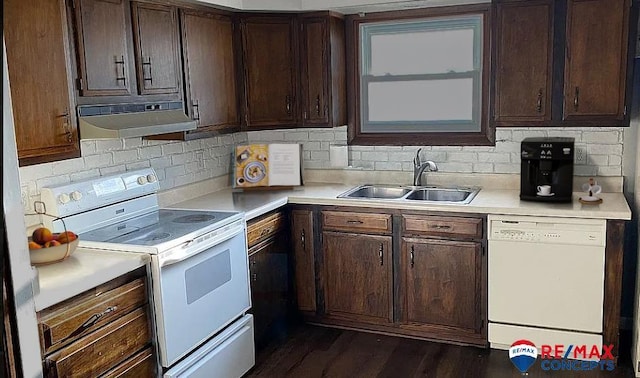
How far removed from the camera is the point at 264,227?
139 inches

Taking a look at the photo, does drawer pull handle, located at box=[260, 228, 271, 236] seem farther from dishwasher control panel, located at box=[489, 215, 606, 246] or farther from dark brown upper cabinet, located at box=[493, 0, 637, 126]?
dark brown upper cabinet, located at box=[493, 0, 637, 126]

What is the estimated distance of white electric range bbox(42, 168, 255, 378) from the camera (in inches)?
105

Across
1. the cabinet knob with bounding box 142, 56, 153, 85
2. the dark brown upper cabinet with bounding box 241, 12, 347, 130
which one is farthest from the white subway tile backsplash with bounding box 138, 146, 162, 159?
the dark brown upper cabinet with bounding box 241, 12, 347, 130

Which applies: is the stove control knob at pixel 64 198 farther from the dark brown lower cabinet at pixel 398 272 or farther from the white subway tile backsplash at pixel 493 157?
the white subway tile backsplash at pixel 493 157

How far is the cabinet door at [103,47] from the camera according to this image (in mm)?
2643

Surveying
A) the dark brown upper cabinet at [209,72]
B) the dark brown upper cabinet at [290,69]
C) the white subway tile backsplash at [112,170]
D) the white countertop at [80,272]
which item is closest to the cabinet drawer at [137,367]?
the white countertop at [80,272]

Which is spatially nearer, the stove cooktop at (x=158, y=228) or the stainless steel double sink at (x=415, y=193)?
the stove cooktop at (x=158, y=228)

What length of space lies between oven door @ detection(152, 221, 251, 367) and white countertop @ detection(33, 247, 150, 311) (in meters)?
0.14

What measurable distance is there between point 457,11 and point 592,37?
35.2 inches

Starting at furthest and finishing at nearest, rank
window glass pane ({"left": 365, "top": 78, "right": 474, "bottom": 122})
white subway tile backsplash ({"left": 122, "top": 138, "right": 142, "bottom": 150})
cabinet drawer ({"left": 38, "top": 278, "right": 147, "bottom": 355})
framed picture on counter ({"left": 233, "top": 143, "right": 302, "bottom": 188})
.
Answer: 1. framed picture on counter ({"left": 233, "top": 143, "right": 302, "bottom": 188})
2. window glass pane ({"left": 365, "top": 78, "right": 474, "bottom": 122})
3. white subway tile backsplash ({"left": 122, "top": 138, "right": 142, "bottom": 150})
4. cabinet drawer ({"left": 38, "top": 278, "right": 147, "bottom": 355})

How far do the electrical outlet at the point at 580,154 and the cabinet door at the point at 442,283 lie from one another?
900mm

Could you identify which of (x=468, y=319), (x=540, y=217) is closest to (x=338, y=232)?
(x=468, y=319)

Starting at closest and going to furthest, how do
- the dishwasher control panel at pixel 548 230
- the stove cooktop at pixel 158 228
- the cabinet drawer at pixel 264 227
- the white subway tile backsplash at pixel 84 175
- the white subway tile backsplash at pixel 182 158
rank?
the stove cooktop at pixel 158 228 → the white subway tile backsplash at pixel 84 175 → the dishwasher control panel at pixel 548 230 → the cabinet drawer at pixel 264 227 → the white subway tile backsplash at pixel 182 158

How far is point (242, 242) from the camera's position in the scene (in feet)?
10.6
